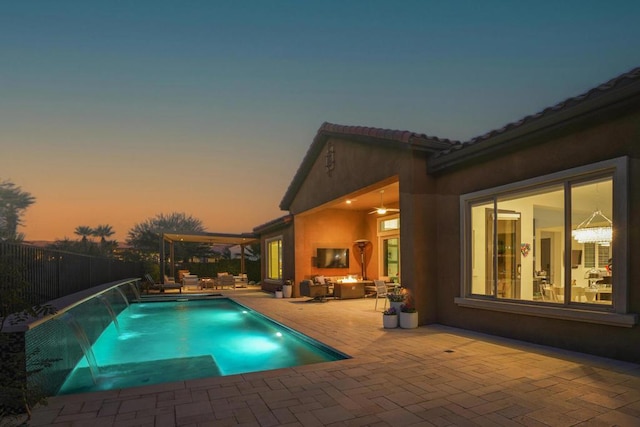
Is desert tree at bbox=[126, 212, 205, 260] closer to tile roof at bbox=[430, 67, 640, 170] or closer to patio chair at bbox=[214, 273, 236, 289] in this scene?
patio chair at bbox=[214, 273, 236, 289]

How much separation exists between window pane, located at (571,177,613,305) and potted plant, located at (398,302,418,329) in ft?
10.1

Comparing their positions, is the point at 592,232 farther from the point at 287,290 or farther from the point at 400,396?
the point at 287,290

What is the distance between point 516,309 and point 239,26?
13.2 metres

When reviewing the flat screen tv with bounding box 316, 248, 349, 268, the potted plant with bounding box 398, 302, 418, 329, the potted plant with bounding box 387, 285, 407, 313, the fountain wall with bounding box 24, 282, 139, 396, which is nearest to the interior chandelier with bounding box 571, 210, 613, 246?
the potted plant with bounding box 398, 302, 418, 329

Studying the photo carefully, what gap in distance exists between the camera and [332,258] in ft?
55.3

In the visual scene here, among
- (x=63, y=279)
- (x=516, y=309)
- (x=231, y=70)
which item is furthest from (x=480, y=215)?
(x=231, y=70)

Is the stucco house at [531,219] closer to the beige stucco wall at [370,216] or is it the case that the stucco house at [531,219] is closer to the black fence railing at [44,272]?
the beige stucco wall at [370,216]

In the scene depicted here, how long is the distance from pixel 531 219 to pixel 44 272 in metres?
9.13

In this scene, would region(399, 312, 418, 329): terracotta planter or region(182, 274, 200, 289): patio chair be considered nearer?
region(399, 312, 418, 329): terracotta planter

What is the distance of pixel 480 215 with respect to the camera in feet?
26.1

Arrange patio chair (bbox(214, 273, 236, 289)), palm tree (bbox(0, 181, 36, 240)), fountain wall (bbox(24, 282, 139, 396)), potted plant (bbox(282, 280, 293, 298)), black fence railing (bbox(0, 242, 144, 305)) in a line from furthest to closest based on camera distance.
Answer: palm tree (bbox(0, 181, 36, 240)) < patio chair (bbox(214, 273, 236, 289)) < potted plant (bbox(282, 280, 293, 298)) < fountain wall (bbox(24, 282, 139, 396)) < black fence railing (bbox(0, 242, 144, 305))

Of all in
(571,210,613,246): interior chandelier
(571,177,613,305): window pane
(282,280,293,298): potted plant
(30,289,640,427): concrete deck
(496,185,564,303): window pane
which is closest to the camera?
(30,289,640,427): concrete deck

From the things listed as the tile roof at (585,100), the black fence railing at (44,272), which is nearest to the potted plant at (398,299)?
the tile roof at (585,100)

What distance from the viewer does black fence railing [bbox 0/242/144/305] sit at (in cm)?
294
